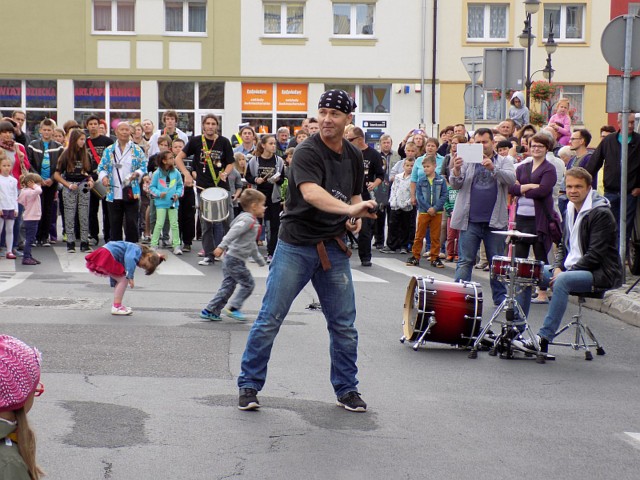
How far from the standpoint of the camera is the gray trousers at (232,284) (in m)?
10.9

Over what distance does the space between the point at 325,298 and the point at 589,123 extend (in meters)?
38.9

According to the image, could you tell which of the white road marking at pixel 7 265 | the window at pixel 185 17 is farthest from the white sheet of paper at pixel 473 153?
the window at pixel 185 17

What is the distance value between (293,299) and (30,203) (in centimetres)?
1090

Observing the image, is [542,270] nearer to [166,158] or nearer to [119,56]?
[166,158]

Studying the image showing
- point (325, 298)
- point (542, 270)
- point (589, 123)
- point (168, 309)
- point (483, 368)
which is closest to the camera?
point (325, 298)

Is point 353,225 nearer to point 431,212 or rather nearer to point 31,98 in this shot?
point 431,212

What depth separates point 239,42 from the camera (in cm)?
4231

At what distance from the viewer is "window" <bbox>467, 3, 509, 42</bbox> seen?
43.7 metres

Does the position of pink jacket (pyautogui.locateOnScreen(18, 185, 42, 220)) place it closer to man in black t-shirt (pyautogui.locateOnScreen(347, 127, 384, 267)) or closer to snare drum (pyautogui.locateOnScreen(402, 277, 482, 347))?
man in black t-shirt (pyautogui.locateOnScreen(347, 127, 384, 267))

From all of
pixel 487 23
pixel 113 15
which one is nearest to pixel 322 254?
pixel 113 15

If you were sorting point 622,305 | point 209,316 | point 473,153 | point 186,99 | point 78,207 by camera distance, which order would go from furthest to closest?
point 186,99
point 78,207
point 622,305
point 473,153
point 209,316

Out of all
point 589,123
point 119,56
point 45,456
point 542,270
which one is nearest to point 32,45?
point 119,56

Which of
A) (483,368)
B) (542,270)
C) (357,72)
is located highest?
(357,72)

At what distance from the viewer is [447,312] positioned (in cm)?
959
